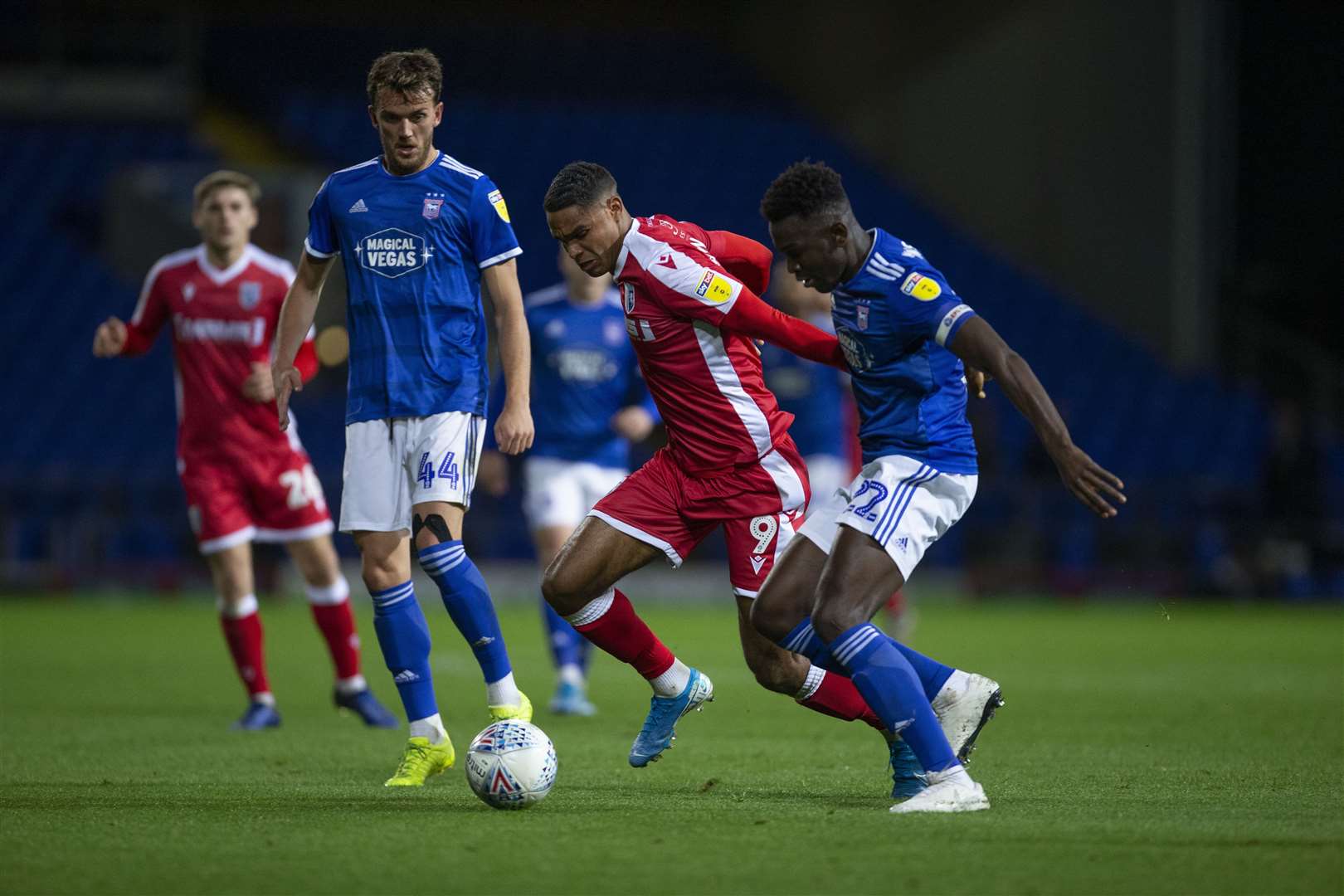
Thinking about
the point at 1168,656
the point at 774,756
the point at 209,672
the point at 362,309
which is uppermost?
the point at 362,309

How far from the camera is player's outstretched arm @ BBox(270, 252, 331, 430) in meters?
6.21

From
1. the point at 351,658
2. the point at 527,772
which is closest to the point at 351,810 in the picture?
the point at 527,772

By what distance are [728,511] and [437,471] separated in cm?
101

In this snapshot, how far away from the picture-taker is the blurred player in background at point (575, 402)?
30.2 ft

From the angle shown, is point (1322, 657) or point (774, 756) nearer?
point (774, 756)

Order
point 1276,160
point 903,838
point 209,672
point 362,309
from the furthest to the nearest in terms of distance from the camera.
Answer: point 1276,160 → point 209,672 → point 362,309 → point 903,838

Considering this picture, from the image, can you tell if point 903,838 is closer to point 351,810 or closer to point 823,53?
point 351,810

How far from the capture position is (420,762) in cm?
594

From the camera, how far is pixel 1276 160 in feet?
70.9

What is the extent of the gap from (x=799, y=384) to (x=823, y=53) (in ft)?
57.6

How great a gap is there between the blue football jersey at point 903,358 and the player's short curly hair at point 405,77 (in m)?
1.63

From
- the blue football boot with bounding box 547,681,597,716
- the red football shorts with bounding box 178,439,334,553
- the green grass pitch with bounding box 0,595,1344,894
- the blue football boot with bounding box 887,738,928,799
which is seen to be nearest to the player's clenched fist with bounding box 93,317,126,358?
the red football shorts with bounding box 178,439,334,553

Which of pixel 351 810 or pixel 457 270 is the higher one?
pixel 457 270

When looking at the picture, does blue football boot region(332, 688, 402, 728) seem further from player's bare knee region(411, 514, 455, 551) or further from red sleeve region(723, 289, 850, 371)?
red sleeve region(723, 289, 850, 371)
